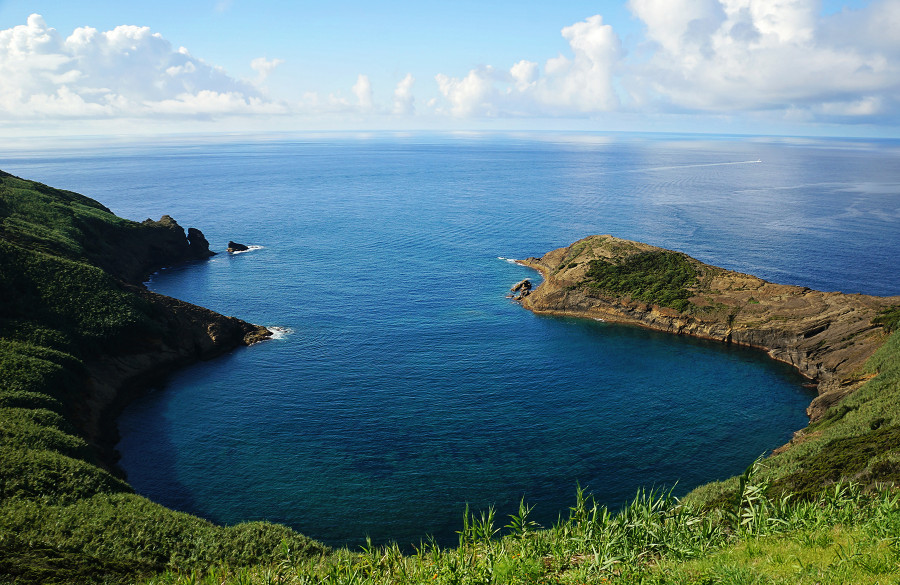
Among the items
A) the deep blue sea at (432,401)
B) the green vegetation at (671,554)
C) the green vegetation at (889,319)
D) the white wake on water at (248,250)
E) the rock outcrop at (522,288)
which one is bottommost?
the deep blue sea at (432,401)

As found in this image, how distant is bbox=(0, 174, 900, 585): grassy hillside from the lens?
17.3m

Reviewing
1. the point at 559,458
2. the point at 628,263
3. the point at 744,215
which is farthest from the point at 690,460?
the point at 744,215

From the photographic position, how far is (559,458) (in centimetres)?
4925

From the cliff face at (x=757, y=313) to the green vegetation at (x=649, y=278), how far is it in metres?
0.79

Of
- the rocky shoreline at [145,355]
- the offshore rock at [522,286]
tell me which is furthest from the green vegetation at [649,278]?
the rocky shoreline at [145,355]

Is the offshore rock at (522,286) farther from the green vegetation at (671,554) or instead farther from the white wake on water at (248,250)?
the green vegetation at (671,554)

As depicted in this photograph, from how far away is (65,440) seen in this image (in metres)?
44.5

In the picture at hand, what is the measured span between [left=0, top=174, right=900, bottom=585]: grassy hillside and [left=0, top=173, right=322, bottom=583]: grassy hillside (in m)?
0.13

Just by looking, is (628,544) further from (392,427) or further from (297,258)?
(297,258)

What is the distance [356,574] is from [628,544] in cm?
905

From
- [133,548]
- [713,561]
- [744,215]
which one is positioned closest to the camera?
[713,561]

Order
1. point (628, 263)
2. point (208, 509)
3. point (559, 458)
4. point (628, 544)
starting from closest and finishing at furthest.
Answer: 1. point (628, 544)
2. point (208, 509)
3. point (559, 458)
4. point (628, 263)

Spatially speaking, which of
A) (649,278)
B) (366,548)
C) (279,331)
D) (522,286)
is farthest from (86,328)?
(649,278)

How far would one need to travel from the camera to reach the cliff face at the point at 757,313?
6756 centimetres
